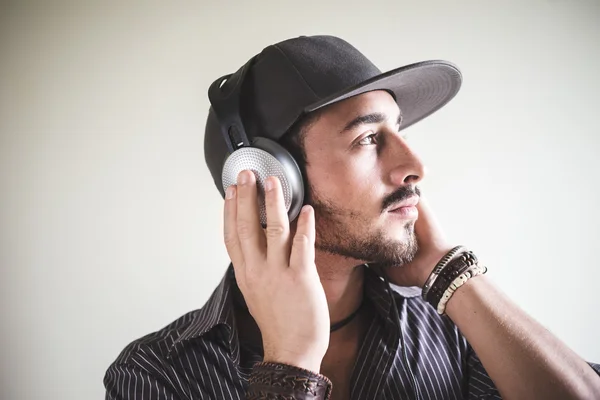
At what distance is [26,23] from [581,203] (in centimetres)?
208

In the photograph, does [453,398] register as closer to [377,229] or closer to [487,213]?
[377,229]

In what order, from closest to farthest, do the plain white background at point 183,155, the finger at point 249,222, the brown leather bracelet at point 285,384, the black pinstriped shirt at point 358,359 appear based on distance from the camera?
1. the brown leather bracelet at point 285,384
2. the finger at point 249,222
3. the black pinstriped shirt at point 358,359
4. the plain white background at point 183,155

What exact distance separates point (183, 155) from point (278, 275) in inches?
33.3

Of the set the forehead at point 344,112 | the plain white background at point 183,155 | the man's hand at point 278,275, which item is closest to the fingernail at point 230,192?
the man's hand at point 278,275

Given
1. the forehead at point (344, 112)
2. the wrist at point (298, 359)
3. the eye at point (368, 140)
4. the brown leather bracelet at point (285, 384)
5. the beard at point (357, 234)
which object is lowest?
the brown leather bracelet at point (285, 384)

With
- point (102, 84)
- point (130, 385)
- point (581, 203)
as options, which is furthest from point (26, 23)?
point (581, 203)

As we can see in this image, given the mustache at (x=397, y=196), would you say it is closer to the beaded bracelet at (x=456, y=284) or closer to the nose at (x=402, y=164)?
the nose at (x=402, y=164)

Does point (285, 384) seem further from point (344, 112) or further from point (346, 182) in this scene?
point (344, 112)

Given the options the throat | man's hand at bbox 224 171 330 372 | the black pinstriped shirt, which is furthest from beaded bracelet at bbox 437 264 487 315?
man's hand at bbox 224 171 330 372

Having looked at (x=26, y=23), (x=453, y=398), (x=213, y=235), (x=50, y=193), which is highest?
(x=26, y=23)

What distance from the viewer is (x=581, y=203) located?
179 centimetres

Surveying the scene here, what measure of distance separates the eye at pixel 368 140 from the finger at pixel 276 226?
0.83ft

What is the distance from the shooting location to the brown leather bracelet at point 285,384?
2.53 ft

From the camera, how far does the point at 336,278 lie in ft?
3.90
